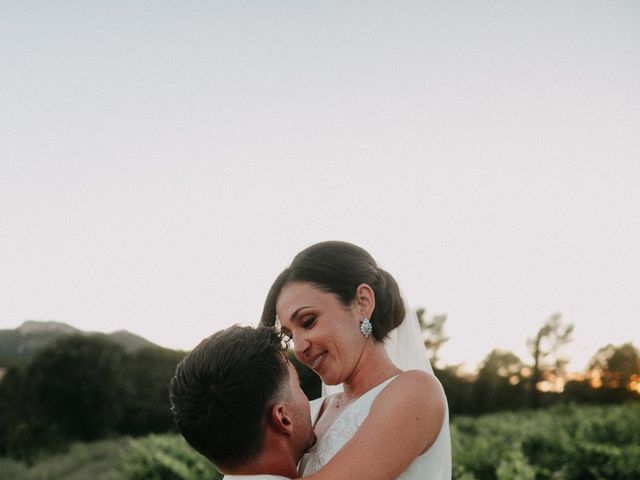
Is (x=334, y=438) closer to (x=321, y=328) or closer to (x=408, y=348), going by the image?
(x=321, y=328)

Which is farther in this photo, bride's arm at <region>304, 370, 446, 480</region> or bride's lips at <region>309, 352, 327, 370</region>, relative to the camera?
bride's lips at <region>309, 352, 327, 370</region>

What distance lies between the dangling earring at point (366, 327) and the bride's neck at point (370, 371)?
53 millimetres

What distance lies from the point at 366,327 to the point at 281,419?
2.64 ft

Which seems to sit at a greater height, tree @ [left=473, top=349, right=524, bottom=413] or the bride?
the bride

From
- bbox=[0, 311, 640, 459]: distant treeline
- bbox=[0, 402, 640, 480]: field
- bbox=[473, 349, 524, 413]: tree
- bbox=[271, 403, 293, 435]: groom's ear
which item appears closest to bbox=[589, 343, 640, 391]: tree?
bbox=[473, 349, 524, 413]: tree

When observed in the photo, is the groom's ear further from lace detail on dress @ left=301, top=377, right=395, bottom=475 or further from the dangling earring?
the dangling earring

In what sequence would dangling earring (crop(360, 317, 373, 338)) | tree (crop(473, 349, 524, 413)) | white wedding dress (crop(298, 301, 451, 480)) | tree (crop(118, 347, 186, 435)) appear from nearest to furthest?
white wedding dress (crop(298, 301, 451, 480)) → dangling earring (crop(360, 317, 373, 338)) → tree (crop(118, 347, 186, 435)) → tree (crop(473, 349, 524, 413))

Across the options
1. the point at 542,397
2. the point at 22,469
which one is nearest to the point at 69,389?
the point at 22,469

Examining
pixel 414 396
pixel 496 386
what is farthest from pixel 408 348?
pixel 496 386

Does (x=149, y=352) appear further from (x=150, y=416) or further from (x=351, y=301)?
(x=351, y=301)

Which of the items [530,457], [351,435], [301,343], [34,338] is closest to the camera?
[351,435]

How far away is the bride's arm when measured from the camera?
197 centimetres

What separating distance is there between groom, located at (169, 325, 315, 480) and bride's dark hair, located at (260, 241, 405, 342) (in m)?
0.59

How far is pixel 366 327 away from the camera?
2.74 meters
